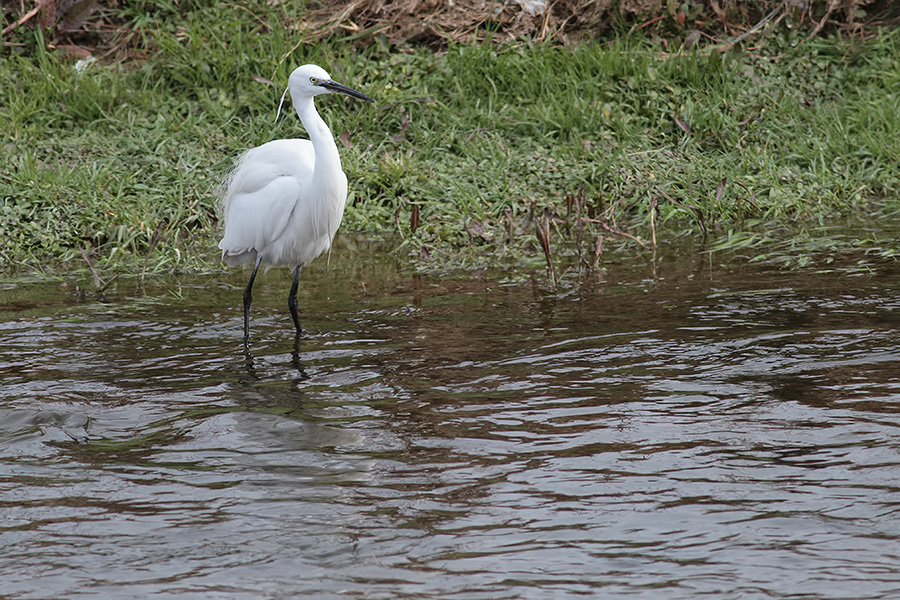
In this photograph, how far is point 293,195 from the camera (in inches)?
223

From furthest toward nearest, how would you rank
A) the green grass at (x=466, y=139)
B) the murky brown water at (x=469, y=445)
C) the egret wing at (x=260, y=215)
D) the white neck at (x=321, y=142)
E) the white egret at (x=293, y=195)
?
the green grass at (x=466, y=139) < the egret wing at (x=260, y=215) < the white egret at (x=293, y=195) < the white neck at (x=321, y=142) < the murky brown water at (x=469, y=445)

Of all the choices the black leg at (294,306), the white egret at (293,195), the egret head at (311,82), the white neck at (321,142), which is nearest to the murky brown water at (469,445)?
the black leg at (294,306)

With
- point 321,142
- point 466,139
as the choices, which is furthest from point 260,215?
point 466,139

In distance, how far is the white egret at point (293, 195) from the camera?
549cm

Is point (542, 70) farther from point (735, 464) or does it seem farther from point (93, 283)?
point (735, 464)

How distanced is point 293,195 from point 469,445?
2268 millimetres

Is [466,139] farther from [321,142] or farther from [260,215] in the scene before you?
[321,142]

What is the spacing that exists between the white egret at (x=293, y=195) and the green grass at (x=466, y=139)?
112 centimetres

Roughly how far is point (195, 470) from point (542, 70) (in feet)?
19.1

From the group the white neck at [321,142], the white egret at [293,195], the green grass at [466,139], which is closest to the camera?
the white neck at [321,142]

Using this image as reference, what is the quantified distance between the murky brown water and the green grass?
47.9 inches

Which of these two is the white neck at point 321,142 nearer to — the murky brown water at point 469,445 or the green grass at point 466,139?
the murky brown water at point 469,445

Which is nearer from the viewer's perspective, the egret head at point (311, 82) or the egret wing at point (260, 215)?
the egret head at point (311, 82)

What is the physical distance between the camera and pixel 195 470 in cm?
376
